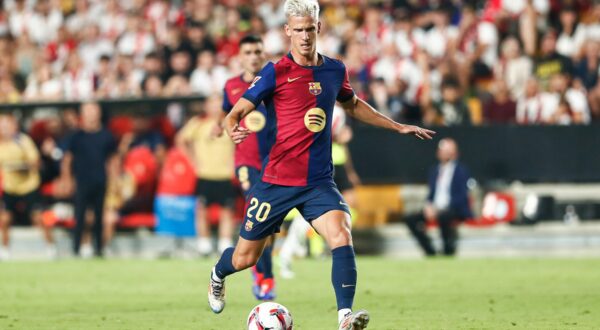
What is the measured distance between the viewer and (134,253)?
2209cm

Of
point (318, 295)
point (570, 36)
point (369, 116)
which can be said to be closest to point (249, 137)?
point (318, 295)

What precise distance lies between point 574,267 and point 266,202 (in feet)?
29.1

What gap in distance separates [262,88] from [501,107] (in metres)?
12.5

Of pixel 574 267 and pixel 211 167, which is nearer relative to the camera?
pixel 574 267

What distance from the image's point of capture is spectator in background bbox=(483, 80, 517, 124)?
21266 millimetres

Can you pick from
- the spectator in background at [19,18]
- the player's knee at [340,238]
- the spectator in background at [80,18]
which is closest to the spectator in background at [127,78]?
the spectator in background at [80,18]

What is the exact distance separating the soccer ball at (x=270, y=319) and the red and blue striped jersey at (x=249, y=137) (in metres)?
3.53

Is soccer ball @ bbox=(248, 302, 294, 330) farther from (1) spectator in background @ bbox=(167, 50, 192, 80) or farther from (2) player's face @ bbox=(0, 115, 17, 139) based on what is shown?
(1) spectator in background @ bbox=(167, 50, 192, 80)

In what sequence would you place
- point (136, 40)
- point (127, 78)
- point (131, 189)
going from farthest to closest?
point (136, 40)
point (127, 78)
point (131, 189)

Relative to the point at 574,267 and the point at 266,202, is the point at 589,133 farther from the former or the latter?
the point at 266,202

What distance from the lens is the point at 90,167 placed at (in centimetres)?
2133

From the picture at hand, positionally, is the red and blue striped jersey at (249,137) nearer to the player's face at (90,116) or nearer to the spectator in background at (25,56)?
the player's face at (90,116)

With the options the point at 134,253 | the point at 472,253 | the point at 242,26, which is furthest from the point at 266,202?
the point at 242,26

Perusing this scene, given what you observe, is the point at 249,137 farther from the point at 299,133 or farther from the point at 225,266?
the point at 299,133
